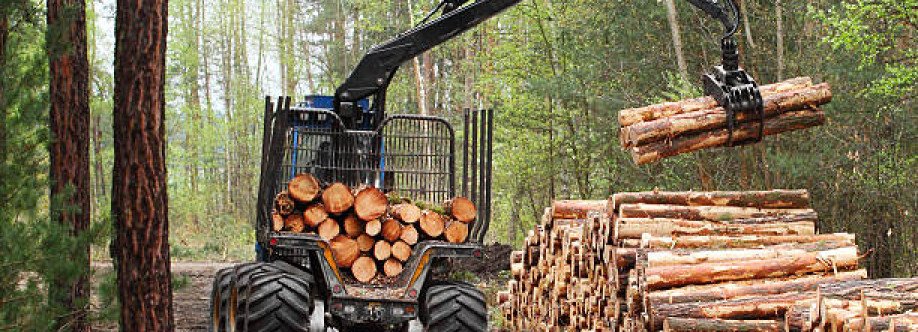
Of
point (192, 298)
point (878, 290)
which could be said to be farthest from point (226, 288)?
point (192, 298)

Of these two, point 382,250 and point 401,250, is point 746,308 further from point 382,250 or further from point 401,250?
point 382,250

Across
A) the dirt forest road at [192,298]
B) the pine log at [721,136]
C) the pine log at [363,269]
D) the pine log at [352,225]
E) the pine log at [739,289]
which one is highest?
the pine log at [721,136]

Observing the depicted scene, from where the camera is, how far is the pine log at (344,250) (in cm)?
875

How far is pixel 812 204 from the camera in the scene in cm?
1495

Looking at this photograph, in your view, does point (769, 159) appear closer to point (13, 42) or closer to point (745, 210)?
point (745, 210)

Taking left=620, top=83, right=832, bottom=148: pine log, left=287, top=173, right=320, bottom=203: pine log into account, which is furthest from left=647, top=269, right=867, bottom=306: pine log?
left=287, top=173, right=320, bottom=203: pine log

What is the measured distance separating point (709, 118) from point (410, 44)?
295 centimetres

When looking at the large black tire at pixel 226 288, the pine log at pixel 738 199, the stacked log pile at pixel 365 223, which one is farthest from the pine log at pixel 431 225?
the pine log at pixel 738 199

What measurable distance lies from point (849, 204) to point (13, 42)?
10920mm

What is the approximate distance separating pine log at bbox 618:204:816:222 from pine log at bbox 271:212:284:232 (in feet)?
9.90

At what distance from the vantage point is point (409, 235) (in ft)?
29.0

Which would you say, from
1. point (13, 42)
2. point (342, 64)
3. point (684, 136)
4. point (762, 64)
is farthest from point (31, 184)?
point (342, 64)

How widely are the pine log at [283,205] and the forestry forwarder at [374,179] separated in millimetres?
154

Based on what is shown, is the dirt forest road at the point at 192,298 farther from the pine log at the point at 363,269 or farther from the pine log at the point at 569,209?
the pine log at the point at 569,209
